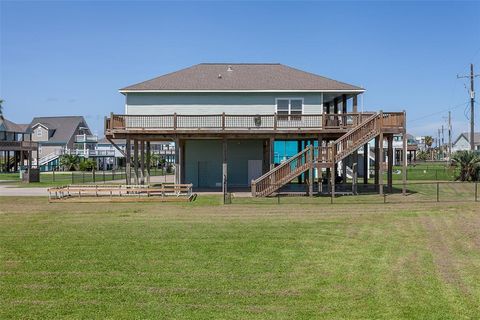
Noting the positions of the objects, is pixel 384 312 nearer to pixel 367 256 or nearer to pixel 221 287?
pixel 221 287

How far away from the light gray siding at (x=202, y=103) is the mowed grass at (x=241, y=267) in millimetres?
14630

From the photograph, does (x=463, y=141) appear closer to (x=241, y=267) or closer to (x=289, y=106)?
(x=289, y=106)

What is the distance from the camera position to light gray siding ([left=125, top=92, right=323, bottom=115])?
109ft

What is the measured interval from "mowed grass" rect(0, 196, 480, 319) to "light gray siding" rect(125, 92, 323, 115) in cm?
1463

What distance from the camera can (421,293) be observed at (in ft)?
30.3

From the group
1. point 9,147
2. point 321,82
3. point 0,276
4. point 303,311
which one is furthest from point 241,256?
point 9,147

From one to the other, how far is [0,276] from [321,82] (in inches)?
1038

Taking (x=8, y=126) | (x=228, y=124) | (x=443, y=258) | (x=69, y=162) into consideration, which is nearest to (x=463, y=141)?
(x=69, y=162)

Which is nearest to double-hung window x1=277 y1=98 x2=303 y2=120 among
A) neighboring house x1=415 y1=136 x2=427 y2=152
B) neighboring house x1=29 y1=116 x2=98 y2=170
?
neighboring house x1=29 y1=116 x2=98 y2=170

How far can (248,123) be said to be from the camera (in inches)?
1243

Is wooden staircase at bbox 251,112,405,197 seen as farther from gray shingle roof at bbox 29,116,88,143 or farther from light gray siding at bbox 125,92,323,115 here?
gray shingle roof at bbox 29,116,88,143

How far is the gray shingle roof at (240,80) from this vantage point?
109ft

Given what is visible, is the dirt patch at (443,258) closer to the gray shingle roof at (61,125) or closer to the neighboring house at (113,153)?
the neighboring house at (113,153)

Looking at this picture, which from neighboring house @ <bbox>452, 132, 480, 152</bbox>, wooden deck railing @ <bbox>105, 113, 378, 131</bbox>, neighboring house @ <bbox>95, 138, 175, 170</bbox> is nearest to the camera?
wooden deck railing @ <bbox>105, 113, 378, 131</bbox>
